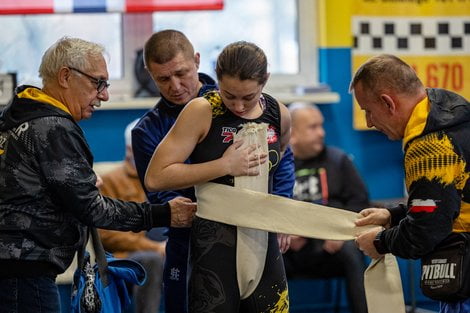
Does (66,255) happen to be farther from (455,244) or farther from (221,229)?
(455,244)

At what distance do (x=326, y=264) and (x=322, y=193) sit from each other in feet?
1.45

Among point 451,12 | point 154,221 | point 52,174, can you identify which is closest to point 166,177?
point 154,221

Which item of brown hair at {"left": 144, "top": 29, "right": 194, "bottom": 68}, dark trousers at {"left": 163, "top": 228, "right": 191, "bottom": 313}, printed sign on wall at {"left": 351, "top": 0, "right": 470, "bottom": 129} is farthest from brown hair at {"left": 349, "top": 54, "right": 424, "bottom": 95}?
printed sign on wall at {"left": 351, "top": 0, "right": 470, "bottom": 129}

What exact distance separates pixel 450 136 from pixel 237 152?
695mm

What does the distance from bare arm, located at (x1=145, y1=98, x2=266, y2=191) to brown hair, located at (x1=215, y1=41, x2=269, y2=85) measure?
0.16 meters

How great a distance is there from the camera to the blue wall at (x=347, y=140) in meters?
5.61

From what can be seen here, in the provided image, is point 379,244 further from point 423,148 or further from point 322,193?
point 322,193

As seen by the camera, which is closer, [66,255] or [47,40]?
[66,255]

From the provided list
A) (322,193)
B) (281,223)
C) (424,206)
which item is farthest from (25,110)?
(322,193)

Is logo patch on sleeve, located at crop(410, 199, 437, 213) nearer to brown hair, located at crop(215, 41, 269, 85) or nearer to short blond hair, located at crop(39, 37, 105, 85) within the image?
brown hair, located at crop(215, 41, 269, 85)

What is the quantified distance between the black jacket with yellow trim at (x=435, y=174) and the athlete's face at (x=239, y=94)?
1.68 feet

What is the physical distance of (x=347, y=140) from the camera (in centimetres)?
588

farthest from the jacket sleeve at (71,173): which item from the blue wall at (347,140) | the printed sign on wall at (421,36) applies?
the printed sign on wall at (421,36)

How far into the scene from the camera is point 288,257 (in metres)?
5.34
